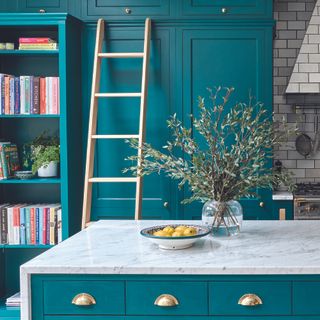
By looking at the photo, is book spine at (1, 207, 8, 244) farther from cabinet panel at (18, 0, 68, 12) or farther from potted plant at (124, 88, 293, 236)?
potted plant at (124, 88, 293, 236)

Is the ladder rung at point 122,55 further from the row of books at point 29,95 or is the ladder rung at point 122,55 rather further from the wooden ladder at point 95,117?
the row of books at point 29,95

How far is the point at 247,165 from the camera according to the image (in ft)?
8.06

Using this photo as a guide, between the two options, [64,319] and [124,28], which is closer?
[64,319]

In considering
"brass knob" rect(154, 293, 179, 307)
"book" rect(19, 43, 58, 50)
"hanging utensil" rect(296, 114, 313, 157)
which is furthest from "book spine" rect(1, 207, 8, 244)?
"hanging utensil" rect(296, 114, 313, 157)

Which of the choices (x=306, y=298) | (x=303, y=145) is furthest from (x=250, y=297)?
(x=303, y=145)

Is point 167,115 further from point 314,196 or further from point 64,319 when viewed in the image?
point 64,319

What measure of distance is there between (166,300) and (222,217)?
607mm

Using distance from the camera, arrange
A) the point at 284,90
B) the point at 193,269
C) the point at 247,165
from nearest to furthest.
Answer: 1. the point at 193,269
2. the point at 247,165
3. the point at 284,90

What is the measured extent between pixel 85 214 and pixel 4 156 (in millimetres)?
761

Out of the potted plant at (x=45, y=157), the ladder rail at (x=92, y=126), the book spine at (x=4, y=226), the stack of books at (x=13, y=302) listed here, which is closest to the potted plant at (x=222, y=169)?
the ladder rail at (x=92, y=126)

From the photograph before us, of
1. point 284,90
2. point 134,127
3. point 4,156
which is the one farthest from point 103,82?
point 284,90

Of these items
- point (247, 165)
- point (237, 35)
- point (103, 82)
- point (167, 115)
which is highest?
point (237, 35)

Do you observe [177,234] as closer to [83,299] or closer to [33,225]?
[83,299]

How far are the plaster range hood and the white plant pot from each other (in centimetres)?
209
